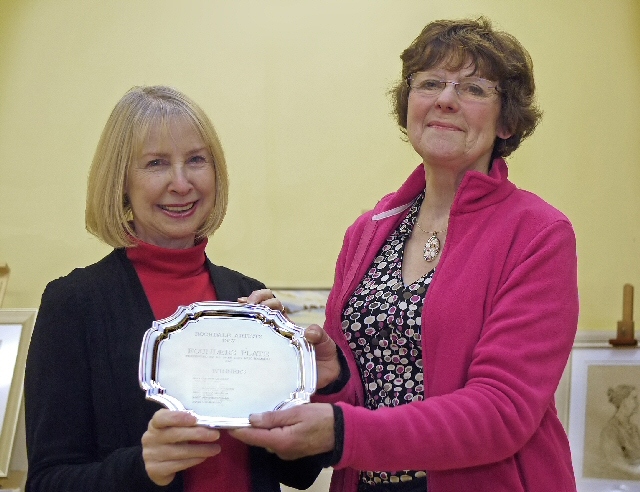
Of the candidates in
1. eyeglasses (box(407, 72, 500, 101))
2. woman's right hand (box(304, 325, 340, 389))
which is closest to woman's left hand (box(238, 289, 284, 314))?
→ woman's right hand (box(304, 325, 340, 389))

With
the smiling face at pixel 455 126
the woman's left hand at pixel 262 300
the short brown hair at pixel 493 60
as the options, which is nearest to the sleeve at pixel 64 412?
the woman's left hand at pixel 262 300

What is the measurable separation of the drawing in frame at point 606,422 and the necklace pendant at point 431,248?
1.67m

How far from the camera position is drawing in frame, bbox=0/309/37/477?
3.09 meters

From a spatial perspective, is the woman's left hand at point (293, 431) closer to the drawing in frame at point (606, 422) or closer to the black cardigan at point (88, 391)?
the black cardigan at point (88, 391)

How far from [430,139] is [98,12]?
218 cm

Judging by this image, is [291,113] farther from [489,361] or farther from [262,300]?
[489,361]

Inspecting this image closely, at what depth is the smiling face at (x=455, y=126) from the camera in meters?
1.99

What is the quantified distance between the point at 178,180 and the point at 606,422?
2.35 meters

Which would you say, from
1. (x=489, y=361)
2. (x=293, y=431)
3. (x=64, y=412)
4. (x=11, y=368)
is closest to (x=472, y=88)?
(x=489, y=361)

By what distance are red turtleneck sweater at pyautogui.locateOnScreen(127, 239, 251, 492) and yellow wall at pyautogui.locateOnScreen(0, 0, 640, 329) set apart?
1703 millimetres

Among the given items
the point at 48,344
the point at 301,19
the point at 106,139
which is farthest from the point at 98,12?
the point at 48,344

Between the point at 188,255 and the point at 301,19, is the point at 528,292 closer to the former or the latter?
the point at 188,255

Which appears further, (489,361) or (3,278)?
(3,278)

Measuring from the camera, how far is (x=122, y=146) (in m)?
1.84
